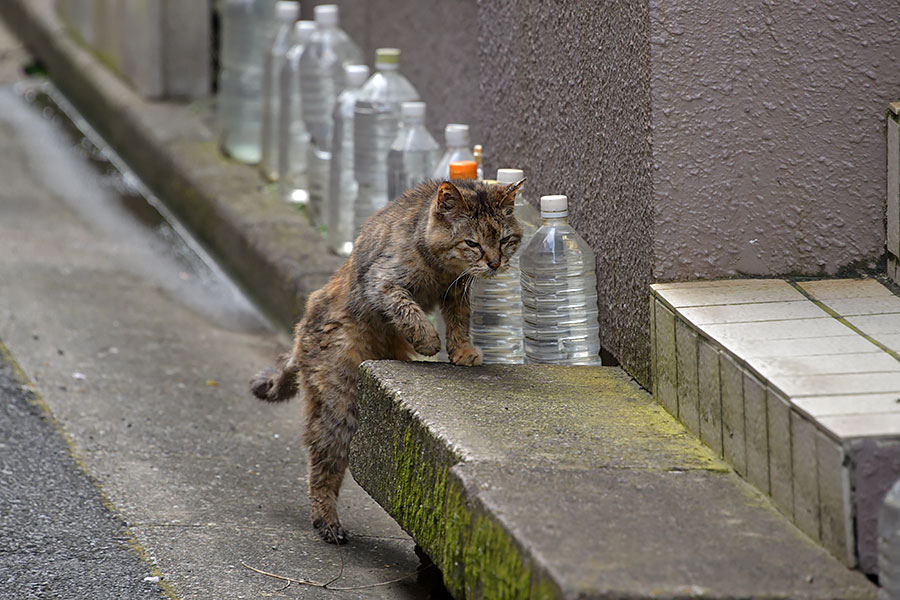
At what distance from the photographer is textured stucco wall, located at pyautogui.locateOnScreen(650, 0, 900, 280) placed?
353 cm

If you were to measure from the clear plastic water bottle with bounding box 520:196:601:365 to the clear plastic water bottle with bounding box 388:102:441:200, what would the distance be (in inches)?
55.1

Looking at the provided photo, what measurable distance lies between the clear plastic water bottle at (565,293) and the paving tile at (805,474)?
1.32 meters

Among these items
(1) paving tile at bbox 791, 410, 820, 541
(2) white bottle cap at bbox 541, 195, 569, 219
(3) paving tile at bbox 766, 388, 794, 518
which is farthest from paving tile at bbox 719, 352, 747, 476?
(2) white bottle cap at bbox 541, 195, 569, 219

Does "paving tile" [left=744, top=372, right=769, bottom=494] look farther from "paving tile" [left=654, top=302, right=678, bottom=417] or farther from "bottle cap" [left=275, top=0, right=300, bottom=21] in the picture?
"bottle cap" [left=275, top=0, right=300, bottom=21]

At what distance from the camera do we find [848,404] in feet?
9.19

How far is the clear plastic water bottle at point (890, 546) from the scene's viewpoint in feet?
8.19

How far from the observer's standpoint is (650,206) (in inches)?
142

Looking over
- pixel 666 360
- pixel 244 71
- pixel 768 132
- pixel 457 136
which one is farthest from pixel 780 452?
pixel 244 71

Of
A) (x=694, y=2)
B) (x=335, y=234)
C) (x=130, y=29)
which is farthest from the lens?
(x=130, y=29)

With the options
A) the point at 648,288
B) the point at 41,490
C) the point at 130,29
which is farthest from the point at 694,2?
the point at 130,29

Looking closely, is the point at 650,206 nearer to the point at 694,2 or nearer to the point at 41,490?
the point at 694,2

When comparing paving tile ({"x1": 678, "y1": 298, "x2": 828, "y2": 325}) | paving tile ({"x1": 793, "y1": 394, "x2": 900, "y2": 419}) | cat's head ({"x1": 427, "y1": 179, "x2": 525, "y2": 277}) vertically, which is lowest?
paving tile ({"x1": 793, "y1": 394, "x2": 900, "y2": 419})

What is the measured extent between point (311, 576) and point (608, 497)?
1.14m

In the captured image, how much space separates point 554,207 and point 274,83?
354cm
